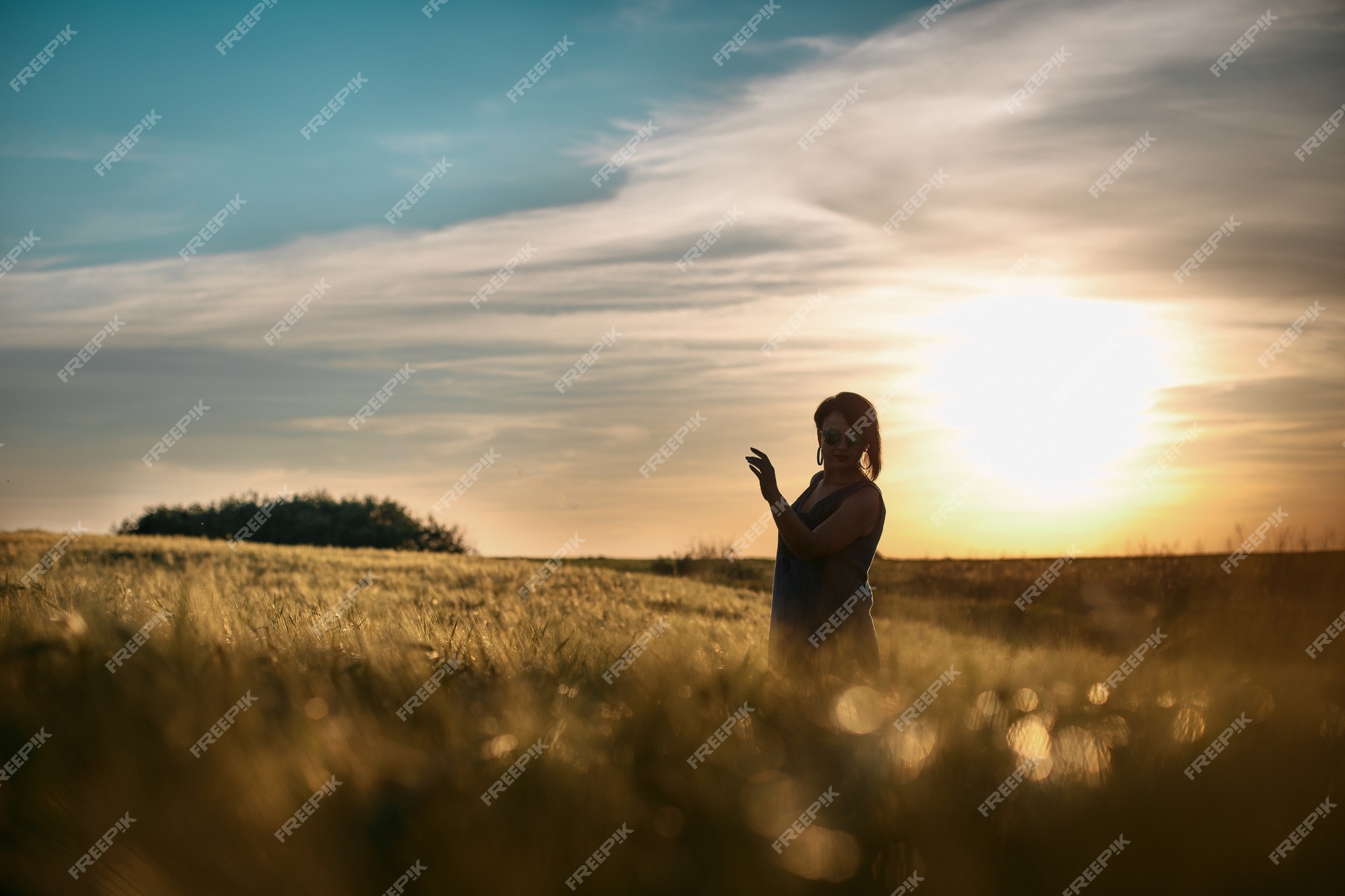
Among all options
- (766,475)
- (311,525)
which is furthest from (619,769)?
(311,525)

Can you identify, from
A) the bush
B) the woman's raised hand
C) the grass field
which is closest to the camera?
→ the grass field

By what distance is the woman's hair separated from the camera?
562 cm

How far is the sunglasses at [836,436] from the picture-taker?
18.2 ft

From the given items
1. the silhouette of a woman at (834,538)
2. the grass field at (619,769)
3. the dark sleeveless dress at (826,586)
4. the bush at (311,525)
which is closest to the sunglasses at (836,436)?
the silhouette of a woman at (834,538)

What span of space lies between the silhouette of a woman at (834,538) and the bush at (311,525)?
4173 cm

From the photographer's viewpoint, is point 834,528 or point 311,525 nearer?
point 834,528

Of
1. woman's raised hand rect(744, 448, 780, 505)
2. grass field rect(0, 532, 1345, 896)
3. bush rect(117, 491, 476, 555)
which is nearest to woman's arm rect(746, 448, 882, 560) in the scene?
woman's raised hand rect(744, 448, 780, 505)

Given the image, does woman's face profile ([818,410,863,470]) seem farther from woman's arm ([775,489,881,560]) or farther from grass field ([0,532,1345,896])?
grass field ([0,532,1345,896])

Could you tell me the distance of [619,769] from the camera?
5.65 feet

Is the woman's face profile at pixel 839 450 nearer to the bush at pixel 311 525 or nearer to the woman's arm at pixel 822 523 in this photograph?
the woman's arm at pixel 822 523

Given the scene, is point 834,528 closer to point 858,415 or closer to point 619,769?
point 858,415

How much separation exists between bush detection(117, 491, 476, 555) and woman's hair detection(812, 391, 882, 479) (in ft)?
137

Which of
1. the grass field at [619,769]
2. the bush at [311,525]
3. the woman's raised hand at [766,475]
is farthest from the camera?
the bush at [311,525]

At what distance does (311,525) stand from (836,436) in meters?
47.3
